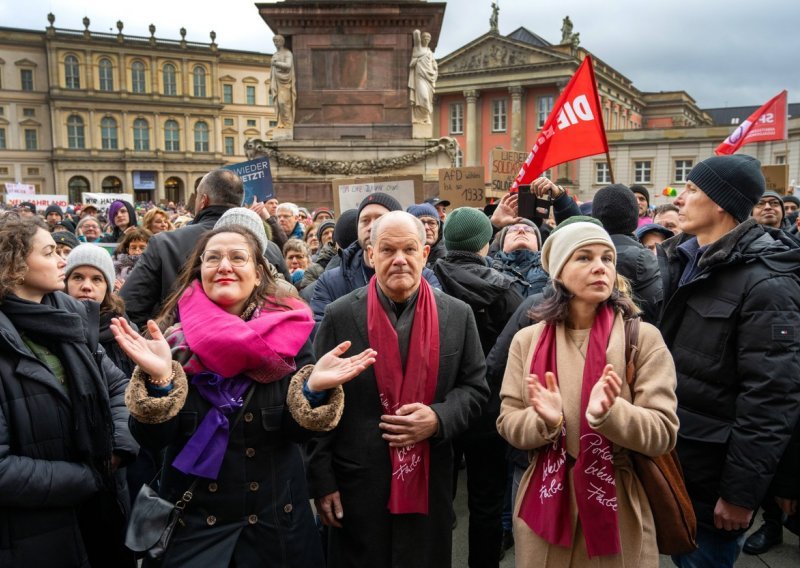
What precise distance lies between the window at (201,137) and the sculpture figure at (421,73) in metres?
62.5

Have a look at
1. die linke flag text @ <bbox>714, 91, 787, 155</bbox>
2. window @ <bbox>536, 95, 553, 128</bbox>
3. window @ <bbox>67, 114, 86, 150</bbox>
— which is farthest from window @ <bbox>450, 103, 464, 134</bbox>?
die linke flag text @ <bbox>714, 91, 787, 155</bbox>

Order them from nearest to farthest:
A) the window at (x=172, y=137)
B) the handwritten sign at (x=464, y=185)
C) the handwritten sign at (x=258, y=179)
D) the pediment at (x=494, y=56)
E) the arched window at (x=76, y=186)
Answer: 1. the handwritten sign at (x=258, y=179)
2. the handwritten sign at (x=464, y=185)
3. the pediment at (x=494, y=56)
4. the arched window at (x=76, y=186)
5. the window at (x=172, y=137)

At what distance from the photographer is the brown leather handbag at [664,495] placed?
2.38m

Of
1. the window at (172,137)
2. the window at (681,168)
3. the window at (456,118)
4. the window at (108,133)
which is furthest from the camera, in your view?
the window at (172,137)

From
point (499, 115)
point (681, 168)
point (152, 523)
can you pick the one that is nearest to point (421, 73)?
point (152, 523)

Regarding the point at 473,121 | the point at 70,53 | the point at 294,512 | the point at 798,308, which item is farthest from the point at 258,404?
the point at 70,53

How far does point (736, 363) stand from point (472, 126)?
2099 inches

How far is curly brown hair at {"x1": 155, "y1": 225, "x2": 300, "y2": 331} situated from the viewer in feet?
8.82

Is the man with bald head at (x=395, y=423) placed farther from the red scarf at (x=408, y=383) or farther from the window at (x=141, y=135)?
the window at (x=141, y=135)

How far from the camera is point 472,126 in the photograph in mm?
53688

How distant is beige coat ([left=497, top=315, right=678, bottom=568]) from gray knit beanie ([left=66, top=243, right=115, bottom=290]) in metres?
2.63

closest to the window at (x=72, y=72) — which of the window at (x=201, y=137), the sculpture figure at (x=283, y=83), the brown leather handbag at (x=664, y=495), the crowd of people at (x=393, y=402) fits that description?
the window at (x=201, y=137)

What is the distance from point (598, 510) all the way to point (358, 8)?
511 inches

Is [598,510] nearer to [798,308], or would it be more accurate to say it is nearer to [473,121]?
[798,308]
